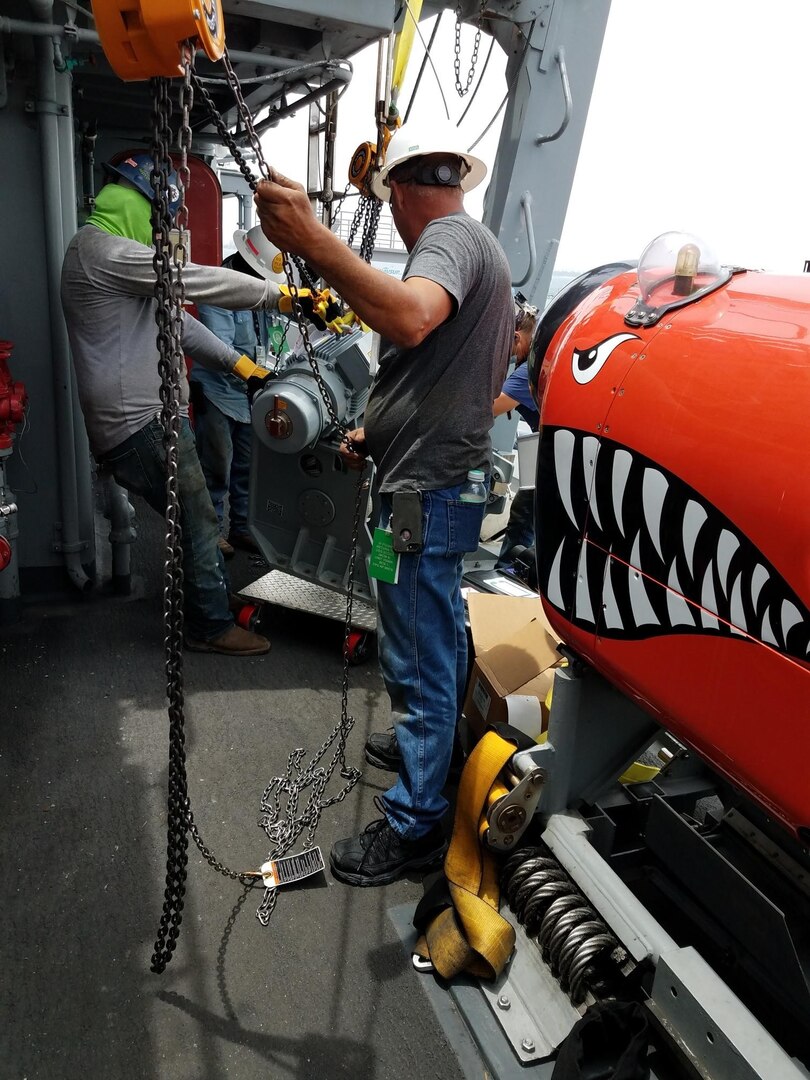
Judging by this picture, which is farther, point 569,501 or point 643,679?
point 569,501

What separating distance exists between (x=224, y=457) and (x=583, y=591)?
3.64 metres

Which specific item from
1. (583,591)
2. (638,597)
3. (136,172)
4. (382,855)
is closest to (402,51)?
(136,172)

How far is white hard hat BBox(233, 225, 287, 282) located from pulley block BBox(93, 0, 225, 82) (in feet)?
10.7

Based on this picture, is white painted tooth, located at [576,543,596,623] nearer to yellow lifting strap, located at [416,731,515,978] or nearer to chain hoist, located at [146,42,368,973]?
yellow lifting strap, located at [416,731,515,978]

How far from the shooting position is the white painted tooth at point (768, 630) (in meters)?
1.26

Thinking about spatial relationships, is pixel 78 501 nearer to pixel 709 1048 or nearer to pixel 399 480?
pixel 399 480

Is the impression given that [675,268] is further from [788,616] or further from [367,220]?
[367,220]

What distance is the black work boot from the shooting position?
2346 millimetres

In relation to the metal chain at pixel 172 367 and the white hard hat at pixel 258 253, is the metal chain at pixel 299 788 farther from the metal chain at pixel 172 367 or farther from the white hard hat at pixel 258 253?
the white hard hat at pixel 258 253

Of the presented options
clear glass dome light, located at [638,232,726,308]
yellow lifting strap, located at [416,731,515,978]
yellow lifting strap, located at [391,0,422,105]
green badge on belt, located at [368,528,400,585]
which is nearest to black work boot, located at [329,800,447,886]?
yellow lifting strap, located at [416,731,515,978]

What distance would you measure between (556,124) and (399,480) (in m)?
3.52

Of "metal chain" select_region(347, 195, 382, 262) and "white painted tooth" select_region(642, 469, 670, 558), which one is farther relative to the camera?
"metal chain" select_region(347, 195, 382, 262)

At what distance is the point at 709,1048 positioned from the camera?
1.41 metres

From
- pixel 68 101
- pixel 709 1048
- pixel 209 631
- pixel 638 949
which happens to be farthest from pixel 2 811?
pixel 68 101
